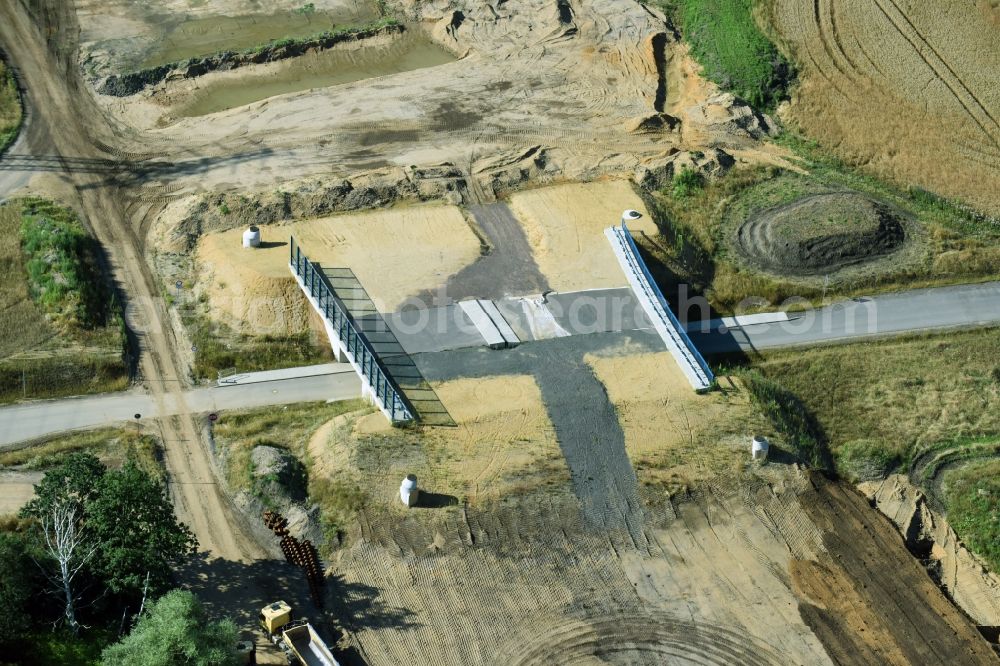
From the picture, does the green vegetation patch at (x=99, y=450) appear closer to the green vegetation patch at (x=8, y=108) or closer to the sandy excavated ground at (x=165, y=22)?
the green vegetation patch at (x=8, y=108)

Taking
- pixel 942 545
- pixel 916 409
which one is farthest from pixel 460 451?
pixel 916 409

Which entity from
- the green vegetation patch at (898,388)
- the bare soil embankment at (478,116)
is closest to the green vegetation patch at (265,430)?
the bare soil embankment at (478,116)

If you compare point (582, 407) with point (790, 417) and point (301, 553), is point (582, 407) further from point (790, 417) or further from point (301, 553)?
point (301, 553)

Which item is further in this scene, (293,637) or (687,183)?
(687,183)

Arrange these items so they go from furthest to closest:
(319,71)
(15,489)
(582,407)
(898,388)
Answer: (319,71) → (898,388) → (582,407) → (15,489)

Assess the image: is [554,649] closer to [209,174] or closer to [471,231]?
[471,231]

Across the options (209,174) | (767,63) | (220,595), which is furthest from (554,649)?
(767,63)
